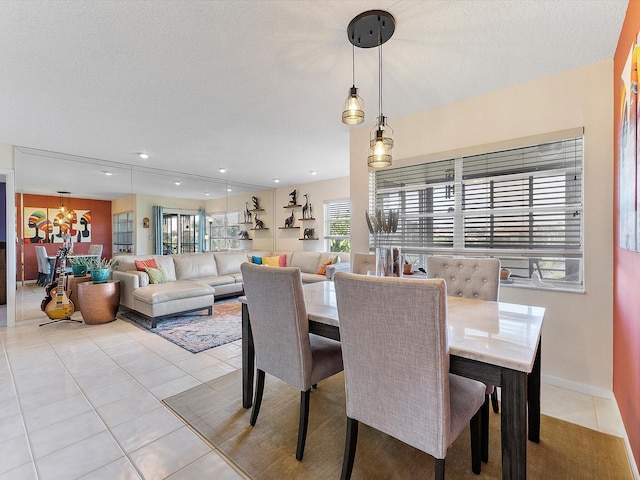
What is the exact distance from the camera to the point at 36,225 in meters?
5.13

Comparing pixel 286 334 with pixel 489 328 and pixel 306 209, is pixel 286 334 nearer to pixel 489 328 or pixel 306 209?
pixel 489 328

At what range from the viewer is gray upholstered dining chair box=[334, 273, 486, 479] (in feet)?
3.52

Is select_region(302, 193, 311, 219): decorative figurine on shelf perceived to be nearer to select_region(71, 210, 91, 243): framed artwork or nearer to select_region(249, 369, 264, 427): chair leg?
select_region(71, 210, 91, 243): framed artwork

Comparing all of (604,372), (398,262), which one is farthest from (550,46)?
(604,372)

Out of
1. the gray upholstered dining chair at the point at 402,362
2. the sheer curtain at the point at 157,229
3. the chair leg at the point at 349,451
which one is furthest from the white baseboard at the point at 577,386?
the sheer curtain at the point at 157,229

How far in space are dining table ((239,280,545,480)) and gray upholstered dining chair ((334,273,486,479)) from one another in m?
0.14

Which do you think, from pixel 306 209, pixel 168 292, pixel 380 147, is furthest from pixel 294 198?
pixel 380 147

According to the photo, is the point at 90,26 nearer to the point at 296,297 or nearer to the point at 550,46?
the point at 296,297

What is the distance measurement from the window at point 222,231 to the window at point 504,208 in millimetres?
4340

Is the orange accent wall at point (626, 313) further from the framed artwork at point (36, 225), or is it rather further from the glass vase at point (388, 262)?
the framed artwork at point (36, 225)

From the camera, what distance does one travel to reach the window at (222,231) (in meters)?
6.48

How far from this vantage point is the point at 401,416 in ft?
3.97

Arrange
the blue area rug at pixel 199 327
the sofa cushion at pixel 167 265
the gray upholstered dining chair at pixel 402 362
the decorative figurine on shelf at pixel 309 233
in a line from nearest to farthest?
the gray upholstered dining chair at pixel 402 362 < the blue area rug at pixel 199 327 < the sofa cushion at pixel 167 265 < the decorative figurine on shelf at pixel 309 233

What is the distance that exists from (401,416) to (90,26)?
272 centimetres
